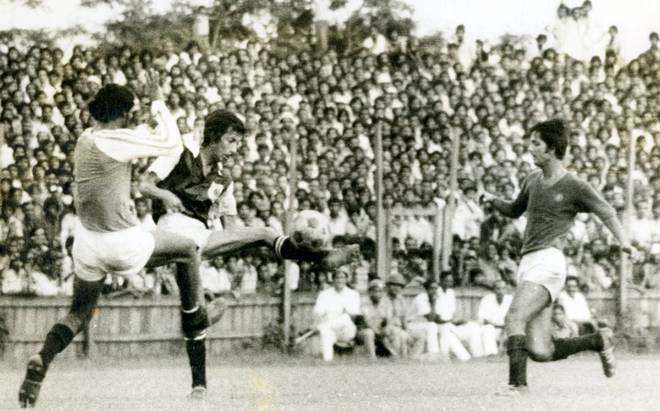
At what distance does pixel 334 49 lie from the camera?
8594 millimetres

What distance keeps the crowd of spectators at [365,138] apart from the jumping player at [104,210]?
2.21 m

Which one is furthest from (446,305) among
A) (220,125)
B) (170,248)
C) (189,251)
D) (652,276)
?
(170,248)

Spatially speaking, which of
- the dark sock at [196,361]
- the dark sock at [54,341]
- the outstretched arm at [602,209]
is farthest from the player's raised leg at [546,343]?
the dark sock at [54,341]

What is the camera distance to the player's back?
541 cm

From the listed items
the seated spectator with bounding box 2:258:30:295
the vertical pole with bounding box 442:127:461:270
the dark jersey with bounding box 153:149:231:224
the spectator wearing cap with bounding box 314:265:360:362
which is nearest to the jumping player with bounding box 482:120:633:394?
the dark jersey with bounding box 153:149:231:224

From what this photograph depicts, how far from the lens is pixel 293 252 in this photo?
5875mm

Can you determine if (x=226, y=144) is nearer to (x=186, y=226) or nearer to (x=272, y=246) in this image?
(x=186, y=226)

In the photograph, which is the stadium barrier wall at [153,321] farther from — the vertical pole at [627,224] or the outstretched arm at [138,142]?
the outstretched arm at [138,142]

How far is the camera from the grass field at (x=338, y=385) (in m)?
5.74

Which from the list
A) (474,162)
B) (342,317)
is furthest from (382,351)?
(474,162)

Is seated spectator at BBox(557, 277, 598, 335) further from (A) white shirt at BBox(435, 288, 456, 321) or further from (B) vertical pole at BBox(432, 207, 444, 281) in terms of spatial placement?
(B) vertical pole at BBox(432, 207, 444, 281)

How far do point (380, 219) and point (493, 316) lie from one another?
1.24 m

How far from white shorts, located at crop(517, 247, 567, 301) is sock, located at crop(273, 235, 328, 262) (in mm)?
1140

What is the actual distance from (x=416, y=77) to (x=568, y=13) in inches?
59.2
